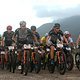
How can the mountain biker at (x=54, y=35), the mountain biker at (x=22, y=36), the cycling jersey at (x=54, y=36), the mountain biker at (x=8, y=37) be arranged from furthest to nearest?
the mountain biker at (x=8, y=37), the cycling jersey at (x=54, y=36), the mountain biker at (x=54, y=35), the mountain biker at (x=22, y=36)

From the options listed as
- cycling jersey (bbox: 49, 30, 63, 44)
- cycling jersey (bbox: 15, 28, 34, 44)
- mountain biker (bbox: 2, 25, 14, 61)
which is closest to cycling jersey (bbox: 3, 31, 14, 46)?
mountain biker (bbox: 2, 25, 14, 61)

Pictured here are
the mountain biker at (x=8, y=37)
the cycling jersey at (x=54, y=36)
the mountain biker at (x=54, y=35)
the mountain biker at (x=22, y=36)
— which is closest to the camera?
the mountain biker at (x=22, y=36)

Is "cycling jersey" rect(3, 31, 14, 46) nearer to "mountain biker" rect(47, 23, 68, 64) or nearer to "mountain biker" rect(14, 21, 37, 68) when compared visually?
"mountain biker" rect(14, 21, 37, 68)

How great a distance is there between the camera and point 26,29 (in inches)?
707

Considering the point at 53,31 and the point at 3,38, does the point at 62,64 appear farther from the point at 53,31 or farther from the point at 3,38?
the point at 3,38

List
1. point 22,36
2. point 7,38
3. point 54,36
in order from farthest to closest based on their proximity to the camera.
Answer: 1. point 7,38
2. point 54,36
3. point 22,36

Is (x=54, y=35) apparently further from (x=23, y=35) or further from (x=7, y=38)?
(x=7, y=38)

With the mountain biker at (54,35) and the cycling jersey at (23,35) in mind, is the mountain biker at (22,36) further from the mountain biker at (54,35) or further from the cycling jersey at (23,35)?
the mountain biker at (54,35)

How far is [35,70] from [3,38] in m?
2.63

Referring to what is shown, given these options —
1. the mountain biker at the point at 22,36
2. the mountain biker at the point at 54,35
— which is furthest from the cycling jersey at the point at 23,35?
the mountain biker at the point at 54,35

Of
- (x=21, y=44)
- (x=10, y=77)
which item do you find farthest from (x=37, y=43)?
(x=10, y=77)

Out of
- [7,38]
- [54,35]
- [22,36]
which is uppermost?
[7,38]

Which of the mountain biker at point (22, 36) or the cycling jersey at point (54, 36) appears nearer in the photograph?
the mountain biker at point (22, 36)

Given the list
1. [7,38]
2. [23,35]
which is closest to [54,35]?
[23,35]
